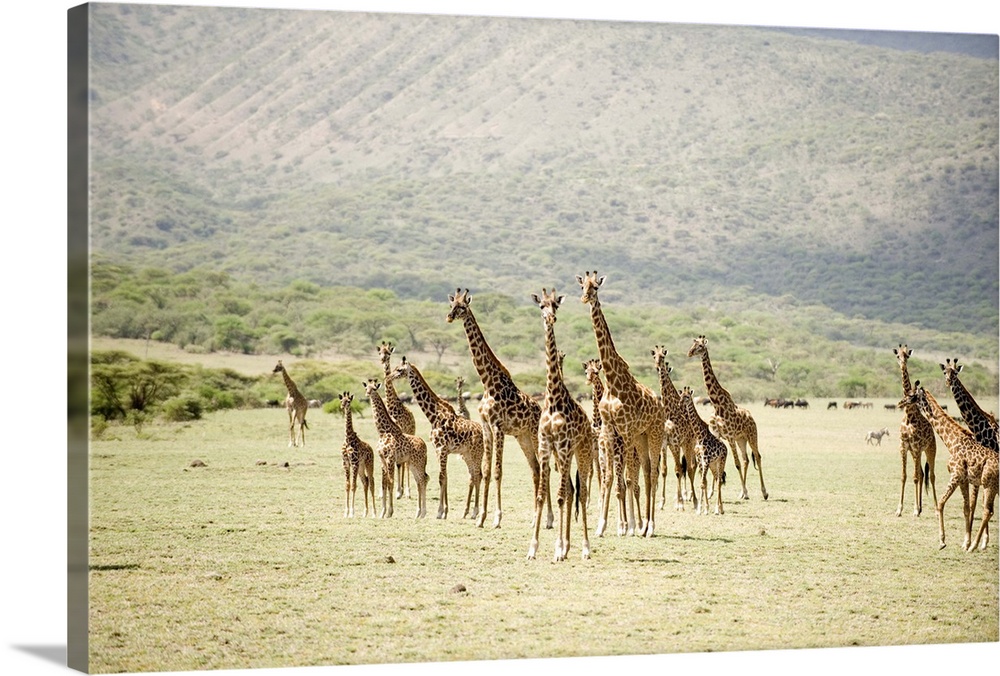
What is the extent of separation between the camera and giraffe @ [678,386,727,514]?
454 inches

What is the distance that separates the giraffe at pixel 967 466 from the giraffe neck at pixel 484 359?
10.4 ft

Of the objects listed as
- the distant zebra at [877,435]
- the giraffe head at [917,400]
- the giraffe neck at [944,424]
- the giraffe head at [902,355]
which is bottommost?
the distant zebra at [877,435]

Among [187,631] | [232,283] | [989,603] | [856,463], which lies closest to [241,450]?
[232,283]

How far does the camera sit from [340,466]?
40.5 ft

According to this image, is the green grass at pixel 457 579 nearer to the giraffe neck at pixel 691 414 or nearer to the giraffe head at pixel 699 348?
the giraffe neck at pixel 691 414

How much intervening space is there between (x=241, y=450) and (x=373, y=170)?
529cm

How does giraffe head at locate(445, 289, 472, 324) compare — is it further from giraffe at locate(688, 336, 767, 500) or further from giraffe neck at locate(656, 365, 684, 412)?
giraffe at locate(688, 336, 767, 500)

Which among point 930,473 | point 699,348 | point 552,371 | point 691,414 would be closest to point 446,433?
point 552,371

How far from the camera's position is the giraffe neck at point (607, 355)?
9641 mm

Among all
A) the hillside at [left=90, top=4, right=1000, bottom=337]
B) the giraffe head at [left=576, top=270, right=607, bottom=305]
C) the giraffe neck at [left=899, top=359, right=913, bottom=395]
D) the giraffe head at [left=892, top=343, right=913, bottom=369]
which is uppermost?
the hillside at [left=90, top=4, right=1000, bottom=337]

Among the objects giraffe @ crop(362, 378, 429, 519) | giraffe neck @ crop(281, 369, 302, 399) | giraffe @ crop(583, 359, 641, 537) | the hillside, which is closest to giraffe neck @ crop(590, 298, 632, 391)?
giraffe @ crop(583, 359, 641, 537)

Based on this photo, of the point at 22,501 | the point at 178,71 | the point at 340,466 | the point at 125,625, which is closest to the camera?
the point at 125,625

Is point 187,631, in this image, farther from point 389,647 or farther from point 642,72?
point 642,72

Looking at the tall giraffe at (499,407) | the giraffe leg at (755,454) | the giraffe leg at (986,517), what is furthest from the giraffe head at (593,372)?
the giraffe leg at (986,517)
